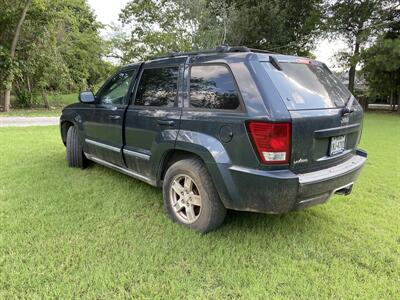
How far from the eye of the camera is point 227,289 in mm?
2250

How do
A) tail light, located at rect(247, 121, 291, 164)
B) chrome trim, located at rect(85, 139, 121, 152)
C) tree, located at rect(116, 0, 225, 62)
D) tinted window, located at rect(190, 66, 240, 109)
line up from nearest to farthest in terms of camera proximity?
tail light, located at rect(247, 121, 291, 164), tinted window, located at rect(190, 66, 240, 109), chrome trim, located at rect(85, 139, 121, 152), tree, located at rect(116, 0, 225, 62)

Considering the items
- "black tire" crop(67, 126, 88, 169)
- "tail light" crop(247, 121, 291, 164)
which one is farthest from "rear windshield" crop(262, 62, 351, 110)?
"black tire" crop(67, 126, 88, 169)

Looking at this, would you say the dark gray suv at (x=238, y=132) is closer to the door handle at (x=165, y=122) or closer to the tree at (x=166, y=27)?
the door handle at (x=165, y=122)

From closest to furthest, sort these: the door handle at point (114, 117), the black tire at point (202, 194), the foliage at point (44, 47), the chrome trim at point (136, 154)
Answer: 1. the black tire at point (202, 194)
2. the chrome trim at point (136, 154)
3. the door handle at point (114, 117)
4. the foliage at point (44, 47)

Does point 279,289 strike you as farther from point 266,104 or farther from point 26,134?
point 26,134

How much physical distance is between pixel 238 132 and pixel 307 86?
869 mm

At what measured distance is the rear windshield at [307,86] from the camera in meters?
2.62

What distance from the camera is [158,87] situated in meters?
3.46

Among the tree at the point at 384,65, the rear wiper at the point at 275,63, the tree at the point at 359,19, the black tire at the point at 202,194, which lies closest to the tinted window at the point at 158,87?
the black tire at the point at 202,194

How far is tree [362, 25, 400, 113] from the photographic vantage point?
16.4m

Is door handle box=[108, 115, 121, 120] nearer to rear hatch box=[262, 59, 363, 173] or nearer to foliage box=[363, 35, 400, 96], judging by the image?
rear hatch box=[262, 59, 363, 173]

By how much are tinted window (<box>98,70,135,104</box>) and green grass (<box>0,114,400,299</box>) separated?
3.83 ft

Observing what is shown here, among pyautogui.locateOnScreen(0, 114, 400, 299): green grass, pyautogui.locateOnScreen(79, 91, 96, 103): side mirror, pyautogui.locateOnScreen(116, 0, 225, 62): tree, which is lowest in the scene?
pyautogui.locateOnScreen(0, 114, 400, 299): green grass

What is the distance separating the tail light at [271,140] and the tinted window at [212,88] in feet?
1.00
